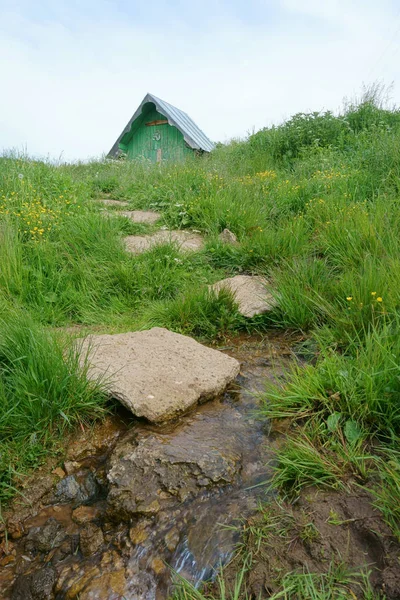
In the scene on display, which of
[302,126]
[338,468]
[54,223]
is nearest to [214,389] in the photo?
[338,468]

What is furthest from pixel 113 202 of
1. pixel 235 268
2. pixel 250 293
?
pixel 250 293

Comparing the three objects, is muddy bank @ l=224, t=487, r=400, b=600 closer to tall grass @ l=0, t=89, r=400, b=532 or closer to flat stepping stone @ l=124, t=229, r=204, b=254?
tall grass @ l=0, t=89, r=400, b=532

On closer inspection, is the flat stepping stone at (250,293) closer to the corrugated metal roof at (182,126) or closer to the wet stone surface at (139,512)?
the wet stone surface at (139,512)

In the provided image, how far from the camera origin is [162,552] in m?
1.81

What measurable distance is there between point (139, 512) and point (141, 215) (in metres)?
5.55

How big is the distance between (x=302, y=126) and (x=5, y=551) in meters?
10.7

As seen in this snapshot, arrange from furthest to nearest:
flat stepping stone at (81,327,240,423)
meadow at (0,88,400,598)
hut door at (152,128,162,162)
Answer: hut door at (152,128,162,162)
flat stepping stone at (81,327,240,423)
meadow at (0,88,400,598)

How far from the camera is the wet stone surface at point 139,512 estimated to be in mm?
1730

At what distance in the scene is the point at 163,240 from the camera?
5.36m

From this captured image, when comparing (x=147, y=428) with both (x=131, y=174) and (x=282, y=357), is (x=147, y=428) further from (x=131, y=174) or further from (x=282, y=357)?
(x=131, y=174)

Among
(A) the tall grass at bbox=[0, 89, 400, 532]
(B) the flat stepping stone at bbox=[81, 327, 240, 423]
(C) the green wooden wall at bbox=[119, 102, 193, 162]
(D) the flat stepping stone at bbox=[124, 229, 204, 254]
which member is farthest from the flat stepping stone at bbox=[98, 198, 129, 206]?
(C) the green wooden wall at bbox=[119, 102, 193, 162]

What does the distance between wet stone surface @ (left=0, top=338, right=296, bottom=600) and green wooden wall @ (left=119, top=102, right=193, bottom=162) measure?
13.3 metres

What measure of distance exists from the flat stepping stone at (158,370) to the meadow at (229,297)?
0.21 metres

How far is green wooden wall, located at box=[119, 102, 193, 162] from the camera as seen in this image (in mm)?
14891
